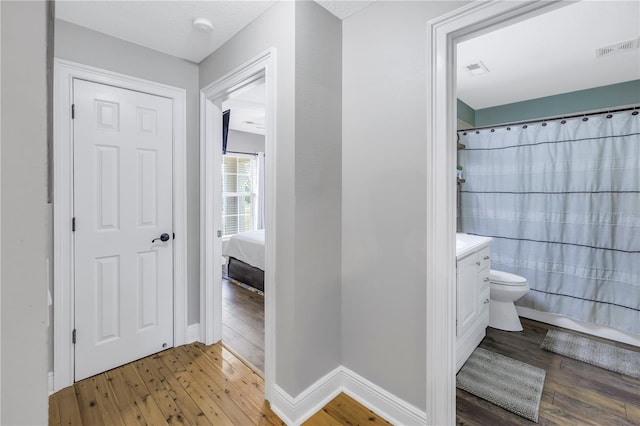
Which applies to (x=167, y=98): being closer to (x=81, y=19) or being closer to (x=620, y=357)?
(x=81, y=19)

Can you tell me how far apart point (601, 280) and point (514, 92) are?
6.72 ft

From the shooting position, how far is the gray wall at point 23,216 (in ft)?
1.28

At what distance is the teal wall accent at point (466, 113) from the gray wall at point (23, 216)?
380cm

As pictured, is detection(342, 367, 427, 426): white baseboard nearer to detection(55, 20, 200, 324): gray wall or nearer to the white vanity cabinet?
the white vanity cabinet

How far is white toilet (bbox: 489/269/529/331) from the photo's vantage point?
8.72 feet

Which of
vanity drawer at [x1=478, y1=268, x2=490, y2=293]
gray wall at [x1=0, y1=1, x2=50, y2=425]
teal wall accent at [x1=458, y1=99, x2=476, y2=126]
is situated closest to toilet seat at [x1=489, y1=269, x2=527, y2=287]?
vanity drawer at [x1=478, y1=268, x2=490, y2=293]

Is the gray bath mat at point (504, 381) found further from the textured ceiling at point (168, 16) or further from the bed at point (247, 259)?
the textured ceiling at point (168, 16)

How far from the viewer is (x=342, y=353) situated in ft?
6.21

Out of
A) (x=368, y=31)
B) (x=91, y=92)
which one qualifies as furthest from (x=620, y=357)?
(x=91, y=92)

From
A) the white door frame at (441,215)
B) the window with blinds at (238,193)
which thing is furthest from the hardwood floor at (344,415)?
the window with blinds at (238,193)

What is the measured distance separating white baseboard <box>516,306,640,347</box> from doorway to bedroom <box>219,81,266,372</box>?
2.74 metres

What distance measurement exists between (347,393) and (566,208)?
2.67 m

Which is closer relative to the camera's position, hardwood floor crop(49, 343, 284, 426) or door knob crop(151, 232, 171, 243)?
hardwood floor crop(49, 343, 284, 426)

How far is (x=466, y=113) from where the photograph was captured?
3.60 meters
